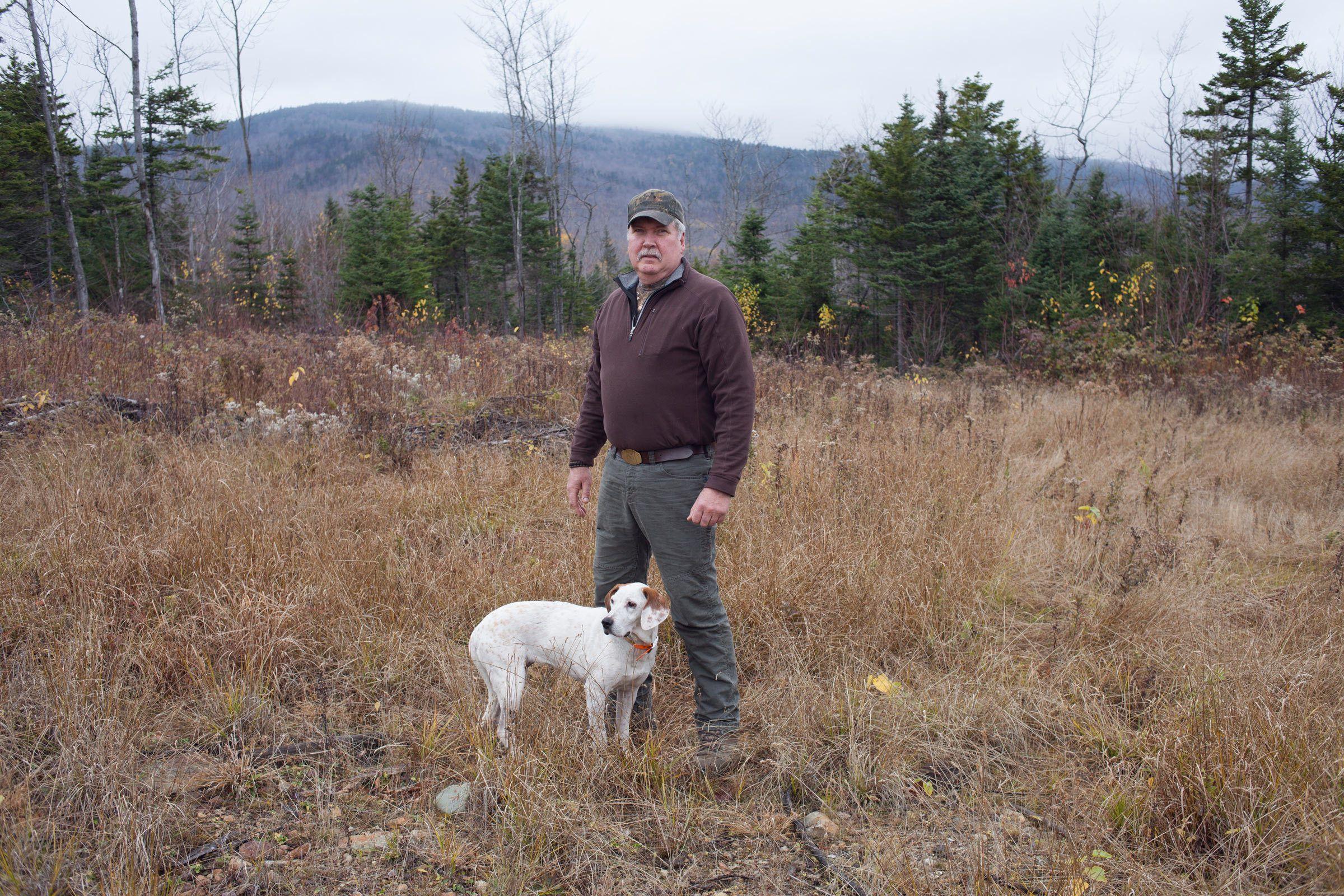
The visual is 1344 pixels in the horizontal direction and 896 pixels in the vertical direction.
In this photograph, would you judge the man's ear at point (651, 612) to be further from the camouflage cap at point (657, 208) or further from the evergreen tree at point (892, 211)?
the evergreen tree at point (892, 211)

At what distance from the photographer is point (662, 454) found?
2717mm

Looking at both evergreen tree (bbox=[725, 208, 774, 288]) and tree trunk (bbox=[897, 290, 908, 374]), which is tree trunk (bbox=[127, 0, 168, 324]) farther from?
tree trunk (bbox=[897, 290, 908, 374])

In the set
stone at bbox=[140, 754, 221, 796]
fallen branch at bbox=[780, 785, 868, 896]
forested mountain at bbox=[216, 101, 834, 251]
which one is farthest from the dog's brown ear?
forested mountain at bbox=[216, 101, 834, 251]

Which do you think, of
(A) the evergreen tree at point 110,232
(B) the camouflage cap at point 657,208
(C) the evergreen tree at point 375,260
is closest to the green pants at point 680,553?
(B) the camouflage cap at point 657,208

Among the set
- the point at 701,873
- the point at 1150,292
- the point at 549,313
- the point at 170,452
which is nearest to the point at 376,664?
the point at 701,873

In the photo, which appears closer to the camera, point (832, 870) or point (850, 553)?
point (832, 870)

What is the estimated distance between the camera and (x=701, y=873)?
90.6 inches

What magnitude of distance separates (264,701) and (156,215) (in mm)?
29100

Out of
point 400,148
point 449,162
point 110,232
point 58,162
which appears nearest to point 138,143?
point 58,162

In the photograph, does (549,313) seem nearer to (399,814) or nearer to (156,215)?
(156,215)

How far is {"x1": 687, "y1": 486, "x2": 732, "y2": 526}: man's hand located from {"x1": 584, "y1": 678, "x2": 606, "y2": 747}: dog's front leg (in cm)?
72

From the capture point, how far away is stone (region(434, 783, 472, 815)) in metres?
2.52

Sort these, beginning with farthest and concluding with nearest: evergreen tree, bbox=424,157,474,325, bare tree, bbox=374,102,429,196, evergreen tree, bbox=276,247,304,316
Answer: bare tree, bbox=374,102,429,196, evergreen tree, bbox=424,157,474,325, evergreen tree, bbox=276,247,304,316

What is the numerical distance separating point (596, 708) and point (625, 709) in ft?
0.54
